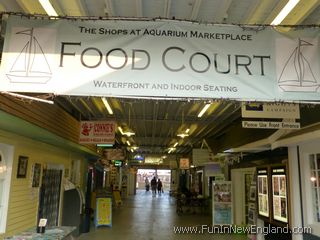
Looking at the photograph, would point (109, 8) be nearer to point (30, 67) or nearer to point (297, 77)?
point (30, 67)

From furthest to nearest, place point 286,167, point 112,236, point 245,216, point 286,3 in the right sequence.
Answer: point 245,216 → point 112,236 → point 286,167 → point 286,3

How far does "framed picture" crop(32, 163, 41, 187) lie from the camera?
7.21m

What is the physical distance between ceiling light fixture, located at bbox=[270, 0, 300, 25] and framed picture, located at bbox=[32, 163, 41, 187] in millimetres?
5919

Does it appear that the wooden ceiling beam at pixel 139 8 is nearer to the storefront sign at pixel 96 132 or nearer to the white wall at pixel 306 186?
the white wall at pixel 306 186

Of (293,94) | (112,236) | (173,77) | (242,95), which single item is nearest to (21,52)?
(173,77)

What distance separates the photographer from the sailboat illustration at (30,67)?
300 centimetres

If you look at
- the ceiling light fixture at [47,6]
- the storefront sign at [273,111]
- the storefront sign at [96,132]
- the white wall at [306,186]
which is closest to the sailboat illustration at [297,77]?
the storefront sign at [273,111]

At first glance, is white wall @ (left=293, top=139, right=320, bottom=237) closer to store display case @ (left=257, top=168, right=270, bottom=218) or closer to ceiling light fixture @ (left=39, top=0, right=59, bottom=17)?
store display case @ (left=257, top=168, right=270, bottom=218)

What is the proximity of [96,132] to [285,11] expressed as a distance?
21.3 feet

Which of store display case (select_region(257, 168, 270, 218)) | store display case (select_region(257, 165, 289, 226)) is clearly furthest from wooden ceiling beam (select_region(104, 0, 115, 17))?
store display case (select_region(257, 168, 270, 218))

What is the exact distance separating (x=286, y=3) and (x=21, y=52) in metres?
2.75

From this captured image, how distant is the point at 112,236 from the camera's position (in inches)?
391

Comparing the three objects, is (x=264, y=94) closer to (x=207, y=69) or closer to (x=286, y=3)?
(x=207, y=69)

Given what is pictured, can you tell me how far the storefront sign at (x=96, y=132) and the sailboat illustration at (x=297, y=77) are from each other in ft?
20.5
